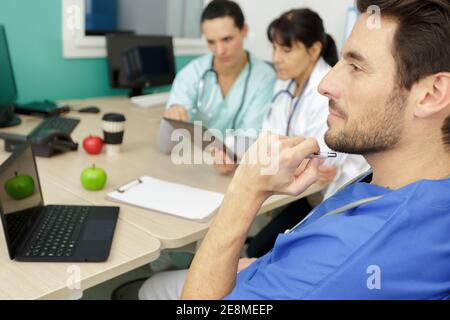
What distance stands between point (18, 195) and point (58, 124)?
3.04 ft

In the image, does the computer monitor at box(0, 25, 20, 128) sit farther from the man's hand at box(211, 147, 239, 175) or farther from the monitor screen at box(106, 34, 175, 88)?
the man's hand at box(211, 147, 239, 175)

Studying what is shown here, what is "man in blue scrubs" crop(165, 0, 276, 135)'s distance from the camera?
78.0 inches

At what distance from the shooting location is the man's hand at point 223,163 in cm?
146

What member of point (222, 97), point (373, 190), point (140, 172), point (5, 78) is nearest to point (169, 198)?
point (140, 172)

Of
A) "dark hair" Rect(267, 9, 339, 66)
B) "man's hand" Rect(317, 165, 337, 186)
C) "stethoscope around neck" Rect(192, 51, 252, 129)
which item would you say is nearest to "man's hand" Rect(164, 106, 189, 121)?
"stethoscope around neck" Rect(192, 51, 252, 129)

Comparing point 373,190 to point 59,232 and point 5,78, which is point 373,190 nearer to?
point 59,232

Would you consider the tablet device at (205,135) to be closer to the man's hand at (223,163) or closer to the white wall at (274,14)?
the man's hand at (223,163)

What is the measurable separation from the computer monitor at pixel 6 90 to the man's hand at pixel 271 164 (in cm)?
131

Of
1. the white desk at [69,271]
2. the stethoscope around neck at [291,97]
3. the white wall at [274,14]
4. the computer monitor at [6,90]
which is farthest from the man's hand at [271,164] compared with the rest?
the white wall at [274,14]

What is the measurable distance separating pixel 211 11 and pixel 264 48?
52.8 inches

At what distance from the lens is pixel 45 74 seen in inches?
86.9

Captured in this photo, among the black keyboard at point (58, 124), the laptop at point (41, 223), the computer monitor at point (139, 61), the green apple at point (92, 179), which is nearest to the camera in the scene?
the laptop at point (41, 223)

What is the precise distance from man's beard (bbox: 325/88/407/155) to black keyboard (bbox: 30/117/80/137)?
123cm

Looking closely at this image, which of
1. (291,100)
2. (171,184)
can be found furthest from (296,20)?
(171,184)
